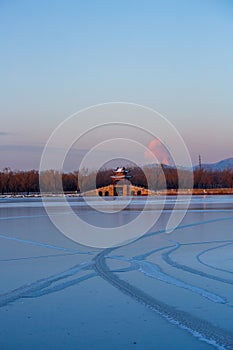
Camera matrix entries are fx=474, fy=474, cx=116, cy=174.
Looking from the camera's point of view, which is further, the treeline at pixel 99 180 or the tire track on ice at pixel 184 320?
the treeline at pixel 99 180

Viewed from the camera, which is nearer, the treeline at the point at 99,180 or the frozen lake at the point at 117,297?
the frozen lake at the point at 117,297

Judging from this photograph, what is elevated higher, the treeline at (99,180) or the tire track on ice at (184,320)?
the treeline at (99,180)

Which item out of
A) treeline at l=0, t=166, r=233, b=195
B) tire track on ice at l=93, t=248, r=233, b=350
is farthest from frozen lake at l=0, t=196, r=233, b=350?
treeline at l=0, t=166, r=233, b=195

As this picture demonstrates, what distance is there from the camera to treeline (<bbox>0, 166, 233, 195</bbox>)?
286 feet

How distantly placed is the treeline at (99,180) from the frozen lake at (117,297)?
74.3 meters

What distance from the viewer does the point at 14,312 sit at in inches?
193

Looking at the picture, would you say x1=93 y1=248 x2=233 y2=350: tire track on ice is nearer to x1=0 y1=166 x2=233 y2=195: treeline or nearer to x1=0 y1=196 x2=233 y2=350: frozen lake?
x1=0 y1=196 x2=233 y2=350: frozen lake

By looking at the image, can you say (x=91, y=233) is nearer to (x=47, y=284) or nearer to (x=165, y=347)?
(x=47, y=284)

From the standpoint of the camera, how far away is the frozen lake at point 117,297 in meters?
4.10

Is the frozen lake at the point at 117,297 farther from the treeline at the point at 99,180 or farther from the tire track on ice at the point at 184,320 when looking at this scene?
the treeline at the point at 99,180

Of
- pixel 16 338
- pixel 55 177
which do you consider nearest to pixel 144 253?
pixel 16 338

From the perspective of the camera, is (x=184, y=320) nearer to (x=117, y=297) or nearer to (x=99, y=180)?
(x=117, y=297)

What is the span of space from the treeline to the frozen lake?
7431 centimetres

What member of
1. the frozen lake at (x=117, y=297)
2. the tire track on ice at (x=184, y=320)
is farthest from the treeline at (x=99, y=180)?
the tire track on ice at (x=184, y=320)
